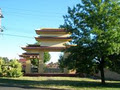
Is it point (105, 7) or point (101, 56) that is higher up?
point (105, 7)

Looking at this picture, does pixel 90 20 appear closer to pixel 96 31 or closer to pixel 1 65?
pixel 96 31

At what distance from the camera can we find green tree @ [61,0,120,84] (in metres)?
22.4

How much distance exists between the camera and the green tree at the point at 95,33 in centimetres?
2241

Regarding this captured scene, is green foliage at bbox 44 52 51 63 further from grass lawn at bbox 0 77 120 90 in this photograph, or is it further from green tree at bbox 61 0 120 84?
green tree at bbox 61 0 120 84

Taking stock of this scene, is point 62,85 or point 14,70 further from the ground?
point 14,70

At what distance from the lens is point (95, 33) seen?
22469mm

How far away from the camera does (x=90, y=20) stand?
2353cm

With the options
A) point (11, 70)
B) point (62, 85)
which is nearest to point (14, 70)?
point (11, 70)

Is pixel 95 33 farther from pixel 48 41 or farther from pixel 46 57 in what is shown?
pixel 46 57

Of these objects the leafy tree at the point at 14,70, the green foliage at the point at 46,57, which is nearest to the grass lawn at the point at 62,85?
the leafy tree at the point at 14,70

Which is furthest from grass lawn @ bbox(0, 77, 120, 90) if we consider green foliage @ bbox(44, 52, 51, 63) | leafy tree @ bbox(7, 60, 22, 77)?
green foliage @ bbox(44, 52, 51, 63)

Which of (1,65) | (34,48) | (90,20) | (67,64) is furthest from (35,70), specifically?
(90,20)

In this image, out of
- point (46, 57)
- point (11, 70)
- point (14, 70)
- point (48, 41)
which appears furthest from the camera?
point (46, 57)

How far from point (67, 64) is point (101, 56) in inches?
139
